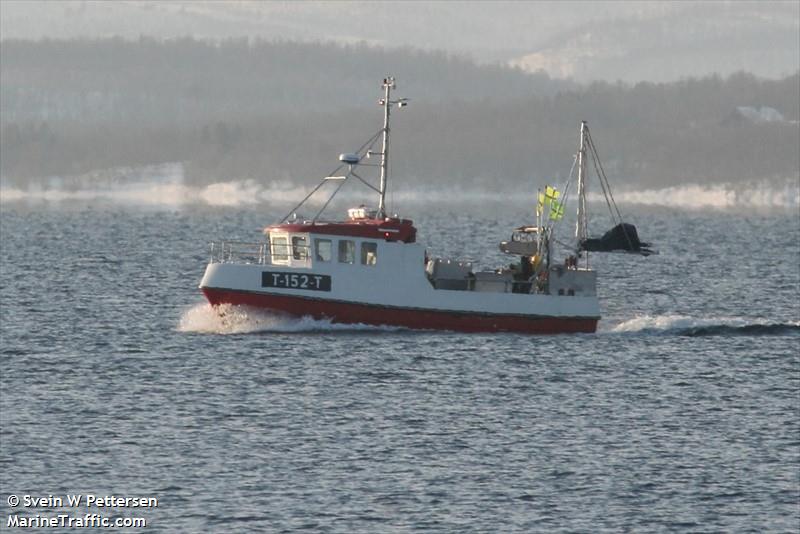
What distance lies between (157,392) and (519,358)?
14.6 metres

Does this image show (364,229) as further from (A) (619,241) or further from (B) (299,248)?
(A) (619,241)

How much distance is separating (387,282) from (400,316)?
5.35 feet

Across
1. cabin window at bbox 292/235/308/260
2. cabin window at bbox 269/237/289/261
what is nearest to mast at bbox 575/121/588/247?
cabin window at bbox 292/235/308/260

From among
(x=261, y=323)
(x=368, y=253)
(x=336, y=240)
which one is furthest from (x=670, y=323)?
(x=261, y=323)

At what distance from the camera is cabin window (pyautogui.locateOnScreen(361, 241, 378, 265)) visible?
6106 centimetres

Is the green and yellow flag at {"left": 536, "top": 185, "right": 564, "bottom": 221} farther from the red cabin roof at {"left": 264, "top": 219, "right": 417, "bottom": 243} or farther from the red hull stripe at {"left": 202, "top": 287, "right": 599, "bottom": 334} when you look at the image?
the red cabin roof at {"left": 264, "top": 219, "right": 417, "bottom": 243}

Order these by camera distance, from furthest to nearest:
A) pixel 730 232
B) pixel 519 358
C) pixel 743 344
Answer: pixel 730 232
pixel 743 344
pixel 519 358

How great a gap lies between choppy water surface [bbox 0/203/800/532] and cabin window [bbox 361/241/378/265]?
2.83 metres

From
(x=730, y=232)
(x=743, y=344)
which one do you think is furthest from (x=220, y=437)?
(x=730, y=232)

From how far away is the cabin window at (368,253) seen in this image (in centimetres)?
6106

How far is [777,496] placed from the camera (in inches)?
1553

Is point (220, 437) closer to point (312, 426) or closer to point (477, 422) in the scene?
point (312, 426)

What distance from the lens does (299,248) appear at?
61344mm

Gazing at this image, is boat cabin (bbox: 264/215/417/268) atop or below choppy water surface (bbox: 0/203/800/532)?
atop
